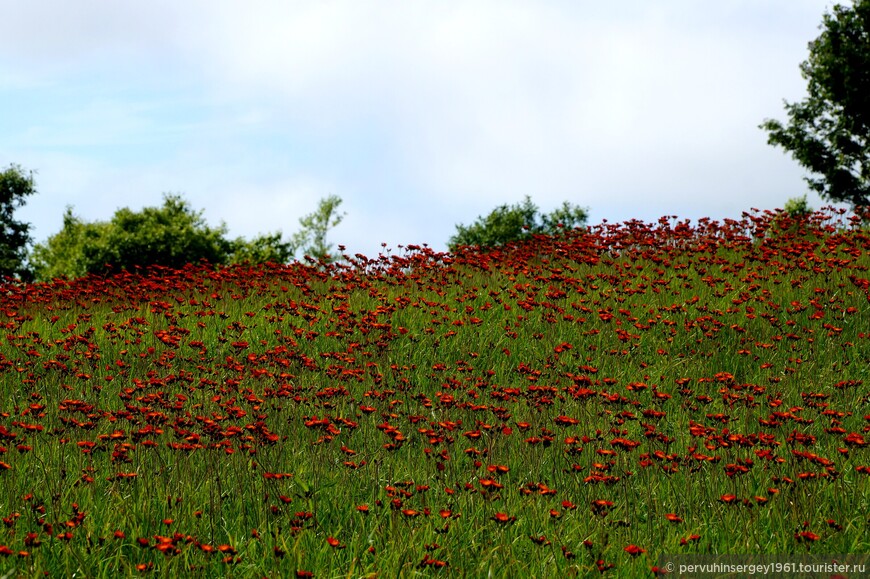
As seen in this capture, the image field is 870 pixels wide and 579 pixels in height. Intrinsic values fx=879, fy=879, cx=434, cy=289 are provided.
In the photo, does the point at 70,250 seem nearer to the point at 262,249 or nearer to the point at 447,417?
the point at 262,249

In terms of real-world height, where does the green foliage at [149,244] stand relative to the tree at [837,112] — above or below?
below

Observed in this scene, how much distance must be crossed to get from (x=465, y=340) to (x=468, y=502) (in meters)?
4.70

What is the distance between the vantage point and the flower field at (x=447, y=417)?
5602 mm

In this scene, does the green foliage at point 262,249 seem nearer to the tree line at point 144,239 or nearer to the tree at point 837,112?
the tree line at point 144,239

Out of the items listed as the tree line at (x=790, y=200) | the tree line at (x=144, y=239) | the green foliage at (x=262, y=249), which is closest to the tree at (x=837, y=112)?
the tree line at (x=790, y=200)

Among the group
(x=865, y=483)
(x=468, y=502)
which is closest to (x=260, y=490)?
(x=468, y=502)

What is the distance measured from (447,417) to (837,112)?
2883 cm

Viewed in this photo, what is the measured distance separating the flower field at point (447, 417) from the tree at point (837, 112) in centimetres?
1736

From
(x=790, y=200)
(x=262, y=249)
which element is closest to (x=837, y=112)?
(x=790, y=200)

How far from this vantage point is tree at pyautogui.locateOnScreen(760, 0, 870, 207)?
101 feet

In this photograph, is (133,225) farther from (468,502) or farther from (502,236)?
(468,502)

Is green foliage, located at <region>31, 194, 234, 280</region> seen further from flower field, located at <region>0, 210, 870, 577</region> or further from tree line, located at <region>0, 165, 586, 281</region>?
flower field, located at <region>0, 210, 870, 577</region>

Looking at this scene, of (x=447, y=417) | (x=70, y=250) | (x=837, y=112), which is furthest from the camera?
(x=70, y=250)

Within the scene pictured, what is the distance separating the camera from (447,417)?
27.2 feet
